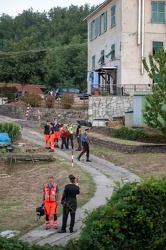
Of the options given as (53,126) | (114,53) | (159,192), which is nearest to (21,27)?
(114,53)

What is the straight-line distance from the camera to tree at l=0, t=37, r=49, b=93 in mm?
50681

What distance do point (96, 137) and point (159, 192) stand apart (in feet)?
74.4

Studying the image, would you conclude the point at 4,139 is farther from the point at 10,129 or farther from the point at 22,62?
the point at 22,62

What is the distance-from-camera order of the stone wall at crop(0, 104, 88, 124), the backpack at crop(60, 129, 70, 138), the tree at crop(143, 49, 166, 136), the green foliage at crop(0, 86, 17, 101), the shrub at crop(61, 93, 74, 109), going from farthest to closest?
the green foliage at crop(0, 86, 17, 101) → the shrub at crop(61, 93, 74, 109) → the stone wall at crop(0, 104, 88, 124) → the backpack at crop(60, 129, 70, 138) → the tree at crop(143, 49, 166, 136)

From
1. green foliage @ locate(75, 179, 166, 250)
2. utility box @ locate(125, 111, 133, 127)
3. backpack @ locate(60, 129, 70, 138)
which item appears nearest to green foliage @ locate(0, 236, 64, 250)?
green foliage @ locate(75, 179, 166, 250)

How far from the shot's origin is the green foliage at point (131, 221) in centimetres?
1062

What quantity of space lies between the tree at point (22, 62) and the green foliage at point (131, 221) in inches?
1563

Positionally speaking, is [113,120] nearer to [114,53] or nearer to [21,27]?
[114,53]

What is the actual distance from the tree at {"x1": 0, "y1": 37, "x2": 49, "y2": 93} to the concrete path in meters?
14.1

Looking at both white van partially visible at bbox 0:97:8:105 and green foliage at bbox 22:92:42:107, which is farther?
white van partially visible at bbox 0:97:8:105

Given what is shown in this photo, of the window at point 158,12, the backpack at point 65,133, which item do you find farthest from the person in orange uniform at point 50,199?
the window at point 158,12

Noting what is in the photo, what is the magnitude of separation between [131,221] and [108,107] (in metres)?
30.6

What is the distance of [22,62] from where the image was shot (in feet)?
167

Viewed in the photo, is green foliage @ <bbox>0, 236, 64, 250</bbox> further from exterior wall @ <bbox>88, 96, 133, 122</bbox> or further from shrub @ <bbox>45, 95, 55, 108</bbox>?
shrub @ <bbox>45, 95, 55, 108</bbox>
